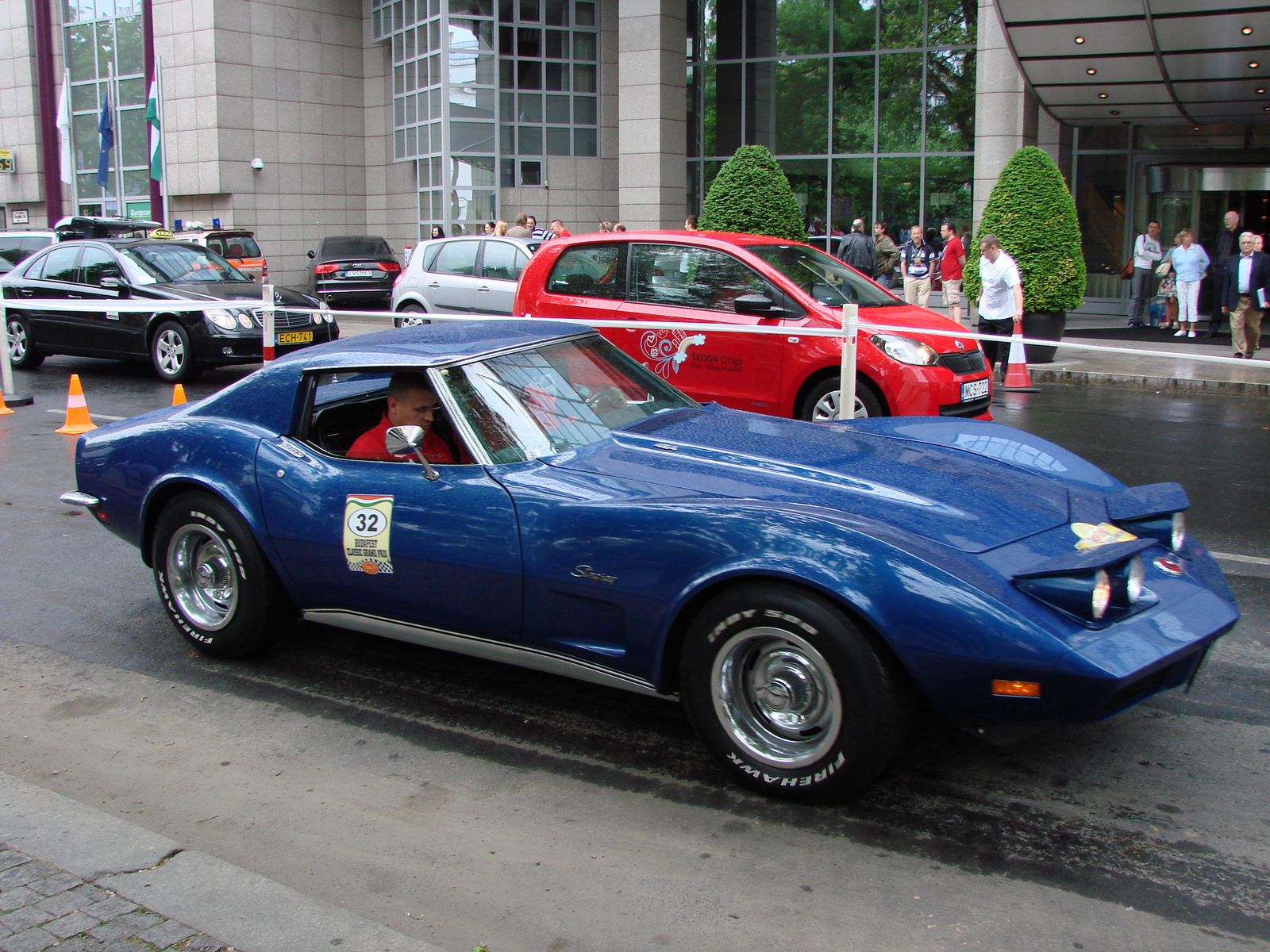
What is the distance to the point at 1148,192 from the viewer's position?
846 inches

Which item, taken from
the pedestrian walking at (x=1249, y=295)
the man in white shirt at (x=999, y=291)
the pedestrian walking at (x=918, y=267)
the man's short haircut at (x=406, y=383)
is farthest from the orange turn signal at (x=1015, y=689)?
the pedestrian walking at (x=918, y=267)

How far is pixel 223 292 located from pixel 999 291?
31.5ft

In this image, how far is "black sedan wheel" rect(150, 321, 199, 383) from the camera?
44.1 feet

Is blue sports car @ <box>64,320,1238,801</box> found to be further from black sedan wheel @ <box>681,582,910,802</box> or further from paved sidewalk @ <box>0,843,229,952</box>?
paved sidewalk @ <box>0,843,229,952</box>

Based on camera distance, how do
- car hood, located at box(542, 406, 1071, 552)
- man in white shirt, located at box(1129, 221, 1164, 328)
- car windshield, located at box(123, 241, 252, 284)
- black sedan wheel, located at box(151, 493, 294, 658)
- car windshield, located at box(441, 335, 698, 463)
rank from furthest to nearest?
man in white shirt, located at box(1129, 221, 1164, 328) < car windshield, located at box(123, 241, 252, 284) < black sedan wheel, located at box(151, 493, 294, 658) < car windshield, located at box(441, 335, 698, 463) < car hood, located at box(542, 406, 1071, 552)

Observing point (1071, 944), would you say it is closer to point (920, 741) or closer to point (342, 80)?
Answer: point (920, 741)

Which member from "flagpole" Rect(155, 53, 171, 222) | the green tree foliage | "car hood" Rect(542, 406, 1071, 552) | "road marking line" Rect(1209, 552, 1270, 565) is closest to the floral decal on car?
"road marking line" Rect(1209, 552, 1270, 565)

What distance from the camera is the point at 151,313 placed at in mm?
13695

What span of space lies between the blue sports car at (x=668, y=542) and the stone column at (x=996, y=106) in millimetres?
17148

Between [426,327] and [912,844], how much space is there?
3052 millimetres

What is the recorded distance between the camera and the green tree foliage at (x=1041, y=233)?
15.5 metres

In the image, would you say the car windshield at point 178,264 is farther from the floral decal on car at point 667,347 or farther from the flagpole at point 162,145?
the flagpole at point 162,145

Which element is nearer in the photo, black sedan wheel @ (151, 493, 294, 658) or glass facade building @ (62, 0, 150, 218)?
black sedan wheel @ (151, 493, 294, 658)

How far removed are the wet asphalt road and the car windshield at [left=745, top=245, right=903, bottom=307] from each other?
12.0 feet
